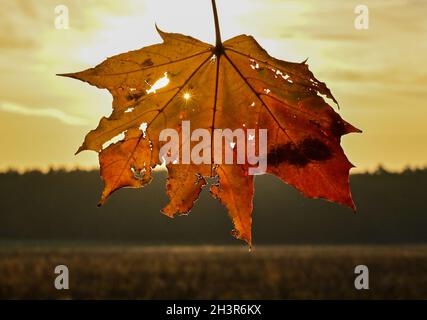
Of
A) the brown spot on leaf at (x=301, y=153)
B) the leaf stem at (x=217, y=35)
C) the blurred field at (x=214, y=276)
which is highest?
the leaf stem at (x=217, y=35)

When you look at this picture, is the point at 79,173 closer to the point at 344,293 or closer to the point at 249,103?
the point at 344,293

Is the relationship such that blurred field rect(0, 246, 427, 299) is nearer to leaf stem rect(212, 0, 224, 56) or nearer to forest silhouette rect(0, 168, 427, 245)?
leaf stem rect(212, 0, 224, 56)

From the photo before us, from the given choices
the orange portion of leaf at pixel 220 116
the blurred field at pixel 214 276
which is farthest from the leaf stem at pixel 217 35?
the blurred field at pixel 214 276

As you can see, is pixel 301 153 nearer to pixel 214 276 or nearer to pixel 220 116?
pixel 220 116

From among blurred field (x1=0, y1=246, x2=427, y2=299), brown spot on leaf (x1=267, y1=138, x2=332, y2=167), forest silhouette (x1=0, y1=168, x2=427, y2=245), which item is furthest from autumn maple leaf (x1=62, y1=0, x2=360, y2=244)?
forest silhouette (x1=0, y1=168, x2=427, y2=245)

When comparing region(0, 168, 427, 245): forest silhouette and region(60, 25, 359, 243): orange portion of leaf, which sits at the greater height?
region(60, 25, 359, 243): orange portion of leaf

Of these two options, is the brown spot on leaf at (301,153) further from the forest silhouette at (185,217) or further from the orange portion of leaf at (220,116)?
the forest silhouette at (185,217)
